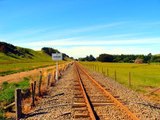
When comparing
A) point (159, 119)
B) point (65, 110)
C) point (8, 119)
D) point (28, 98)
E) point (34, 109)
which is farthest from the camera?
point (28, 98)

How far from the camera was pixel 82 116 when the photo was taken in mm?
12117

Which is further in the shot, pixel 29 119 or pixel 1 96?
pixel 1 96

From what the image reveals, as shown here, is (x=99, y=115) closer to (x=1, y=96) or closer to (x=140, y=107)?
(x=140, y=107)

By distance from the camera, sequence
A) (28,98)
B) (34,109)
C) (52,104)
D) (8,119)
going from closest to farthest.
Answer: (8,119) < (34,109) < (52,104) < (28,98)

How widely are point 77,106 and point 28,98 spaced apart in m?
5.20

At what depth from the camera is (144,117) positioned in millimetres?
12273

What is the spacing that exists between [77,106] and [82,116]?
2.45 metres

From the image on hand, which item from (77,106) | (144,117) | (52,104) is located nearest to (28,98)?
(52,104)

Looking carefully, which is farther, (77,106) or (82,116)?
(77,106)

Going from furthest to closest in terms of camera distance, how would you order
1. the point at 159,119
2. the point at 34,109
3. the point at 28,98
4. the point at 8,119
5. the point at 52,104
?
the point at 28,98
the point at 52,104
the point at 34,109
the point at 8,119
the point at 159,119

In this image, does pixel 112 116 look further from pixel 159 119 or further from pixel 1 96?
pixel 1 96

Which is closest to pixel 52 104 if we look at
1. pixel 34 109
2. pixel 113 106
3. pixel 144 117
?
pixel 34 109

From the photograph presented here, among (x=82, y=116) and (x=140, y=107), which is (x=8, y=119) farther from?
(x=140, y=107)

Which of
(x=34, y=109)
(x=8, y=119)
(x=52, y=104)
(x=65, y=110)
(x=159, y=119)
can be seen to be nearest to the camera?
(x=159, y=119)
